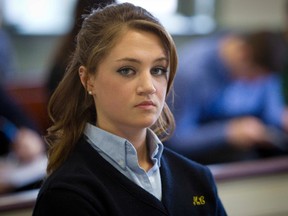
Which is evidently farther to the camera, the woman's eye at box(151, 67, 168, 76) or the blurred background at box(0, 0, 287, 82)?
the blurred background at box(0, 0, 287, 82)

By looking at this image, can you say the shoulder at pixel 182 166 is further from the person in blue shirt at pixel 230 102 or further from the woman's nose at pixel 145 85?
the person in blue shirt at pixel 230 102

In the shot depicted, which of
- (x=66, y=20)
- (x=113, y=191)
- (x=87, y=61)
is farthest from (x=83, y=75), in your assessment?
(x=66, y=20)

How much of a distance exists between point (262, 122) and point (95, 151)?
185 centimetres

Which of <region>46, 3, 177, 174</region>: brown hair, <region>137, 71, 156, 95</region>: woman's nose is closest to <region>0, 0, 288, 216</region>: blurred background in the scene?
<region>46, 3, 177, 174</region>: brown hair

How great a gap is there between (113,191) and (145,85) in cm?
21

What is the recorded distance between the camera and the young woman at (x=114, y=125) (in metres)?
1.11

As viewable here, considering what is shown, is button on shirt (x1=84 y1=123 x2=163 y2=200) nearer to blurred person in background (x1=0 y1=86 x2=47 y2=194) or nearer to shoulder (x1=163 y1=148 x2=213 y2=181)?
shoulder (x1=163 y1=148 x2=213 y2=181)

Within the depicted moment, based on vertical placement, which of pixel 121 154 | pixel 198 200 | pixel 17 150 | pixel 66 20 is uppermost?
pixel 121 154

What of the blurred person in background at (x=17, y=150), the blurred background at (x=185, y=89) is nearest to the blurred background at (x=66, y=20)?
the blurred background at (x=185, y=89)

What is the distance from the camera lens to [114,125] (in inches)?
47.0

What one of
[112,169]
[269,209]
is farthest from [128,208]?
[269,209]

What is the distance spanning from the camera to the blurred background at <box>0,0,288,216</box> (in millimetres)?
2340

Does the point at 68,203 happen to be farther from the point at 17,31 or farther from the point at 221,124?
the point at 17,31

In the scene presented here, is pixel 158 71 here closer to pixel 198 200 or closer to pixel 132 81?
pixel 132 81
